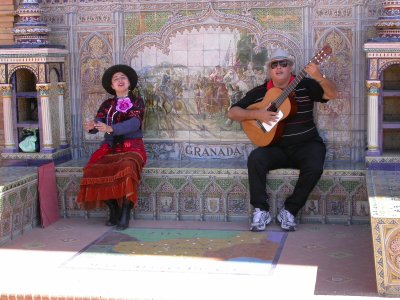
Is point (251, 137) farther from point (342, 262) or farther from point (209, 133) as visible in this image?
point (342, 262)

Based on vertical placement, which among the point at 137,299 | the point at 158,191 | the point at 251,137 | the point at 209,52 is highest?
the point at 209,52

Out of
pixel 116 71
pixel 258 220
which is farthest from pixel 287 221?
pixel 116 71

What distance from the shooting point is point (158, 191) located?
8.06 meters

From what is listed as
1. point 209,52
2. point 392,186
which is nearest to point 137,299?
point 392,186

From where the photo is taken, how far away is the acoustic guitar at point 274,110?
7539 millimetres

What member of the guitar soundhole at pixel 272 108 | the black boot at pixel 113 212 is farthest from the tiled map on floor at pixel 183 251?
the guitar soundhole at pixel 272 108

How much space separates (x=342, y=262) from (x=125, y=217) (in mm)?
2358

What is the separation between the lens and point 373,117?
7.69 meters

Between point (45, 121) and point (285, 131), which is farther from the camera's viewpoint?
point (45, 121)

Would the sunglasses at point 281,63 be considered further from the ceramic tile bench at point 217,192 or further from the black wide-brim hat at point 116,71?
the black wide-brim hat at point 116,71

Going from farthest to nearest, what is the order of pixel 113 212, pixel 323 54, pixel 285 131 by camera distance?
pixel 113 212 < pixel 285 131 < pixel 323 54

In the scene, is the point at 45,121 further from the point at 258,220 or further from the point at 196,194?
the point at 258,220

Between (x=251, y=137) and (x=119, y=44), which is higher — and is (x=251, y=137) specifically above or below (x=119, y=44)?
below

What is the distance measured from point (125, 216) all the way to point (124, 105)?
3.85 feet
